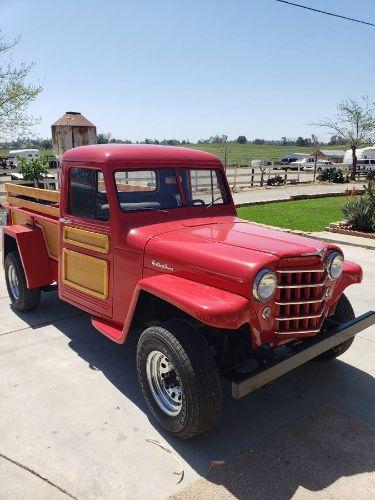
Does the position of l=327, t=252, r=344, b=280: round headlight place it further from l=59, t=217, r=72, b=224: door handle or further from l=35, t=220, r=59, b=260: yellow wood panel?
l=35, t=220, r=59, b=260: yellow wood panel

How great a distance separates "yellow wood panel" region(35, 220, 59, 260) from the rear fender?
0.07m

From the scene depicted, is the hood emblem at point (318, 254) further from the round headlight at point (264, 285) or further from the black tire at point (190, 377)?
the black tire at point (190, 377)

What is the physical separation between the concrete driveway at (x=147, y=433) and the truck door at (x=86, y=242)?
608 mm

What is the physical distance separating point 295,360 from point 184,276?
930mm

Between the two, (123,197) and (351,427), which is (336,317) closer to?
(351,427)

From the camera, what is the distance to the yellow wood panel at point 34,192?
478 cm

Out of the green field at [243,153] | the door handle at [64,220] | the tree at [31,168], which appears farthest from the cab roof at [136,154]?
the green field at [243,153]

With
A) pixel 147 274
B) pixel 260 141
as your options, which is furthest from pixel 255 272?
pixel 260 141

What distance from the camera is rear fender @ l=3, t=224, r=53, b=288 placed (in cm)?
462

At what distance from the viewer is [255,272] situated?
2631mm

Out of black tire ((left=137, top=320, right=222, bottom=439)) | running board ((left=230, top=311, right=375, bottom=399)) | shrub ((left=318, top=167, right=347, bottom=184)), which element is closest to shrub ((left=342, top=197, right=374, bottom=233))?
running board ((left=230, top=311, right=375, bottom=399))

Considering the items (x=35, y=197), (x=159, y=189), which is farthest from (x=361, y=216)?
(x=35, y=197)

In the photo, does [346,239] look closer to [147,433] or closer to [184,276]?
[184,276]

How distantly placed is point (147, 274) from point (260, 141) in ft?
500
